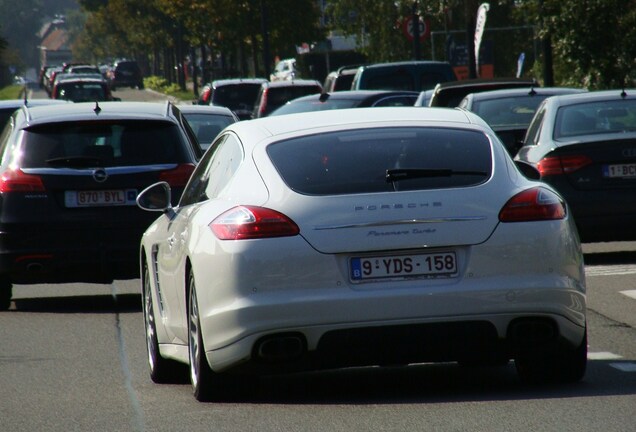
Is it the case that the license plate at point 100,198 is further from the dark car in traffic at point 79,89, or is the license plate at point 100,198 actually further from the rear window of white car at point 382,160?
the dark car in traffic at point 79,89

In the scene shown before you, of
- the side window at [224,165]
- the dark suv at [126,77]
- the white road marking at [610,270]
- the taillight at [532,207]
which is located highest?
the side window at [224,165]

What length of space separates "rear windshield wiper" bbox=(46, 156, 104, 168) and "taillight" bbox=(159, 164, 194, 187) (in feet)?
1.71

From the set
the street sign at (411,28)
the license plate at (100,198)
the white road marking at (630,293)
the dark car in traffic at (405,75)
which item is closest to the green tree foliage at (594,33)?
the dark car in traffic at (405,75)

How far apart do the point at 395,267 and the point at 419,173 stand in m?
0.53

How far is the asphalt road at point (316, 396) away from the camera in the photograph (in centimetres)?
714

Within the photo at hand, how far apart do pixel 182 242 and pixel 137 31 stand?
10134 centimetres

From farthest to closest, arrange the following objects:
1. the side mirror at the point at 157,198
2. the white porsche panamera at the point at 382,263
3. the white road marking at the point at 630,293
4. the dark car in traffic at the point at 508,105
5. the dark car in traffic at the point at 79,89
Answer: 1. the dark car in traffic at the point at 79,89
2. the dark car in traffic at the point at 508,105
3. the white road marking at the point at 630,293
4. the side mirror at the point at 157,198
5. the white porsche panamera at the point at 382,263

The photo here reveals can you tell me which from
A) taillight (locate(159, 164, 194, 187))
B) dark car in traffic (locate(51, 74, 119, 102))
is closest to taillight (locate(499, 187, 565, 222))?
taillight (locate(159, 164, 194, 187))

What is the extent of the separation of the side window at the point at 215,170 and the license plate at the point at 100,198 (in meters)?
4.15

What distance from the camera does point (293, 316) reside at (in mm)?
7520

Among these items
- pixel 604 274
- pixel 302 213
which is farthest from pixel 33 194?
pixel 302 213

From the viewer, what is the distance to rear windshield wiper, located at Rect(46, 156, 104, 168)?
43.7 feet

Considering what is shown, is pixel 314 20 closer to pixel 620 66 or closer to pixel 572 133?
pixel 620 66

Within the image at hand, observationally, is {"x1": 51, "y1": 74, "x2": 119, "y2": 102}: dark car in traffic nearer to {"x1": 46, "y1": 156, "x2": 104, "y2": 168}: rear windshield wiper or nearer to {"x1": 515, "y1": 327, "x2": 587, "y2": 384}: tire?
{"x1": 46, "y1": 156, "x2": 104, "y2": 168}: rear windshield wiper
